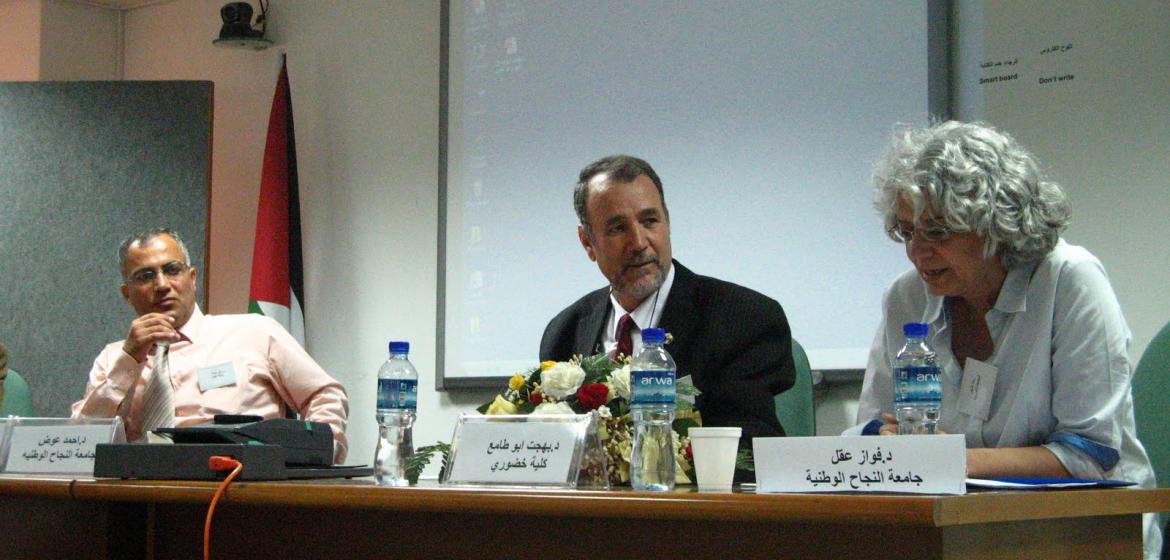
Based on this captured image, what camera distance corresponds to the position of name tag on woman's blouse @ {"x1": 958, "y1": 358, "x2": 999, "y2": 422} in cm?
200

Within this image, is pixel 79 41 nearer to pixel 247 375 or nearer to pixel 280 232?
pixel 280 232

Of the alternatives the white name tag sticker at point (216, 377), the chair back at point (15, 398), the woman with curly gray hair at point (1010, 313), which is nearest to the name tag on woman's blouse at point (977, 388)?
the woman with curly gray hair at point (1010, 313)

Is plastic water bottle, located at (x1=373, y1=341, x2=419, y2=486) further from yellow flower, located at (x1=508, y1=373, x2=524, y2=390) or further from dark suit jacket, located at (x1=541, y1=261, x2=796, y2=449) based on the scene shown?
dark suit jacket, located at (x1=541, y1=261, x2=796, y2=449)

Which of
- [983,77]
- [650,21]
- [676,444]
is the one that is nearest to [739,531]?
[676,444]

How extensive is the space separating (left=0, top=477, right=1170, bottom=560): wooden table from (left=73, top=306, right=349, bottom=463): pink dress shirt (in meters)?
1.09

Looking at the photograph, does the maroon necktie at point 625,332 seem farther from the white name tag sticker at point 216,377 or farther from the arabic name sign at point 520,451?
the white name tag sticker at point 216,377

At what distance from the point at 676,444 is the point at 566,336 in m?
0.93

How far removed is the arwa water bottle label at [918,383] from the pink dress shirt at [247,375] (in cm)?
174

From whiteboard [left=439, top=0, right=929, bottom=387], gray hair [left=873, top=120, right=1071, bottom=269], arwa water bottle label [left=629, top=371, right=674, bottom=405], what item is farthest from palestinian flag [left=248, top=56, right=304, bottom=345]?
arwa water bottle label [left=629, top=371, right=674, bottom=405]

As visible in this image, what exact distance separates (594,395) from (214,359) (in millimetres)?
1720

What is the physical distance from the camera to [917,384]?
59.8 inches

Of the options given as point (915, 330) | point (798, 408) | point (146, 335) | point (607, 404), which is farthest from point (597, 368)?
point (146, 335)

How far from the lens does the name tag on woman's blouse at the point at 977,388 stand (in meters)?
2.00

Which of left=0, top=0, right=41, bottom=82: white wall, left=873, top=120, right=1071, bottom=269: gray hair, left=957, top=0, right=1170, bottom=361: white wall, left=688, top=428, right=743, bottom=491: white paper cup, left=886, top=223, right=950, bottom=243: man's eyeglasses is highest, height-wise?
left=0, top=0, right=41, bottom=82: white wall
